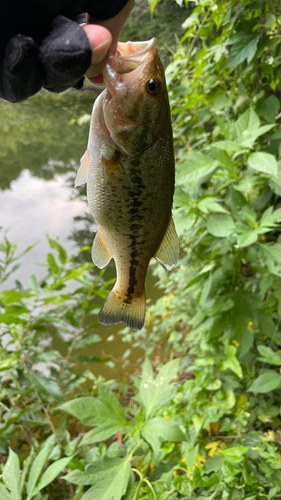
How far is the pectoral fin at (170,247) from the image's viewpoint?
85 cm

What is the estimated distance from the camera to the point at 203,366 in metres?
1.43

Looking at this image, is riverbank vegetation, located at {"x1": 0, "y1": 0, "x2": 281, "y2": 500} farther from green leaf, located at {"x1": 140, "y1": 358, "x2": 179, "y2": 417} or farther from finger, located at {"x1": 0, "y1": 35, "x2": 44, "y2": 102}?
finger, located at {"x1": 0, "y1": 35, "x2": 44, "y2": 102}

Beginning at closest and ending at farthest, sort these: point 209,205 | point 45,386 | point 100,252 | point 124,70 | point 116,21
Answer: point 116,21 → point 124,70 → point 100,252 → point 209,205 → point 45,386

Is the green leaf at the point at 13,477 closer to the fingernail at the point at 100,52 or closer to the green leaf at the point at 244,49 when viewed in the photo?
the fingernail at the point at 100,52

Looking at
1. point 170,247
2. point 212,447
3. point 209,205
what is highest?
point 170,247

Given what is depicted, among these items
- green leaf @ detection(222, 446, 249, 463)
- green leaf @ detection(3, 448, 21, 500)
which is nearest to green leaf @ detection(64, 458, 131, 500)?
green leaf @ detection(3, 448, 21, 500)

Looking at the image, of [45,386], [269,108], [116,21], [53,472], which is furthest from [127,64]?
[45,386]

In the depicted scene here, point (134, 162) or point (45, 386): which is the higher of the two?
point (134, 162)

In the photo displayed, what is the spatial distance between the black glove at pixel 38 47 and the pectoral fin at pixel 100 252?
1.74 feet

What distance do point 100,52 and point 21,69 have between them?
118 mm

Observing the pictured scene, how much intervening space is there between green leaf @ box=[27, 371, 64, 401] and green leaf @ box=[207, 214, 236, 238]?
37.9 inches

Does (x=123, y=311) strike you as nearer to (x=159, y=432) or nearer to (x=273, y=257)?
(x=159, y=432)

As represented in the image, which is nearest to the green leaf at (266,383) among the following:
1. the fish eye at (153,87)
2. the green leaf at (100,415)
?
the green leaf at (100,415)

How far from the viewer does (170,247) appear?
2.85ft
